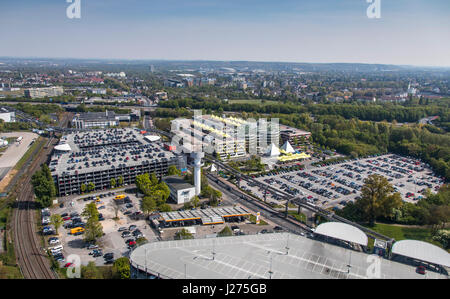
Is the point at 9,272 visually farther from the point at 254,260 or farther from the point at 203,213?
the point at 254,260

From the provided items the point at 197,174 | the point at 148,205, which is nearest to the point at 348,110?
the point at 197,174

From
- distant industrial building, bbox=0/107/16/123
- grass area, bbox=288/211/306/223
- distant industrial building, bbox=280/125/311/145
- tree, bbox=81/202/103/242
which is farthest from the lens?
distant industrial building, bbox=0/107/16/123

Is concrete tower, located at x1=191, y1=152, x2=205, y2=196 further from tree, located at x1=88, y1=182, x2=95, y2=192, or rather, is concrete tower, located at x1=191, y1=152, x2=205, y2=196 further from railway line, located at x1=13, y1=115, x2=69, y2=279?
railway line, located at x1=13, y1=115, x2=69, y2=279

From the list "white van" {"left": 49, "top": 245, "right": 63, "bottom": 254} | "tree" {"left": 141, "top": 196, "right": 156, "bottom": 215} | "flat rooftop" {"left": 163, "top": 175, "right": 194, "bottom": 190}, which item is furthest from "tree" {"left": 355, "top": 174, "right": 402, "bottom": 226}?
"white van" {"left": 49, "top": 245, "right": 63, "bottom": 254}

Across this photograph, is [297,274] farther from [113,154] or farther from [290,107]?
[290,107]

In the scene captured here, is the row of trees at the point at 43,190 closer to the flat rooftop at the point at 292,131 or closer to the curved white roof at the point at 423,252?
the curved white roof at the point at 423,252

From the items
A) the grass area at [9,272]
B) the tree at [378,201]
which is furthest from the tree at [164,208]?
the tree at [378,201]
